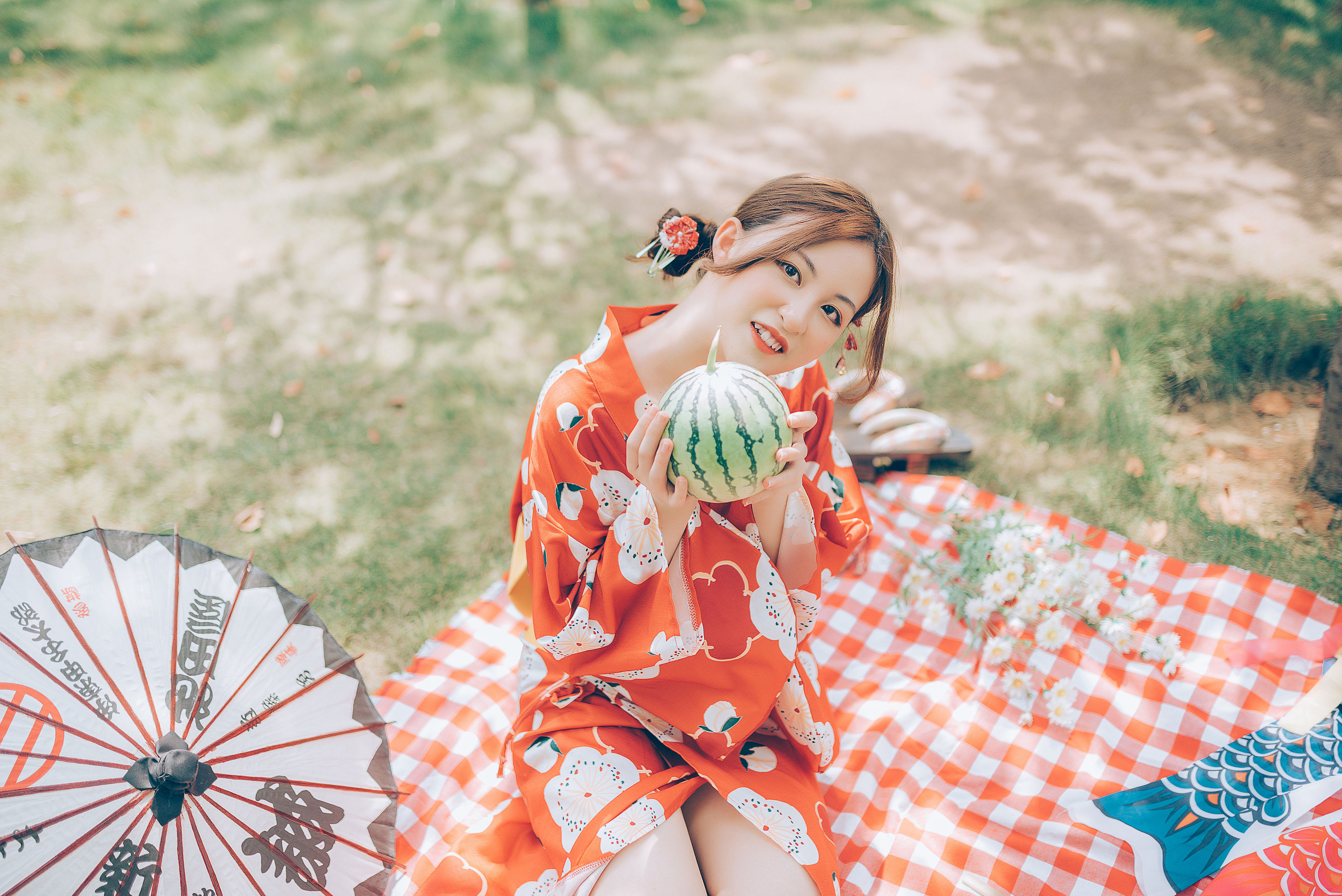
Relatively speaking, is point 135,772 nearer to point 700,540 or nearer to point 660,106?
point 700,540

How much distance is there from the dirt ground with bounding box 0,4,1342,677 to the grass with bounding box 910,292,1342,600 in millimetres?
219

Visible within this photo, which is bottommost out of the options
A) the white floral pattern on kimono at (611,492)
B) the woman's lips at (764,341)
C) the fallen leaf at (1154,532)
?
the fallen leaf at (1154,532)

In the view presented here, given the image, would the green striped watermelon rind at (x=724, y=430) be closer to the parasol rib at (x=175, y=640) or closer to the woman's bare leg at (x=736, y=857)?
the woman's bare leg at (x=736, y=857)

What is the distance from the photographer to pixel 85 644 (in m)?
2.11

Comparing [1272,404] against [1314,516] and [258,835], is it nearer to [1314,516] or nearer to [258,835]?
[1314,516]

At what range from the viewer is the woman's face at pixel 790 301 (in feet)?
7.47

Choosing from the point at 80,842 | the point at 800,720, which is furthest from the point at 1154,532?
the point at 80,842

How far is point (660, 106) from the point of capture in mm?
7258

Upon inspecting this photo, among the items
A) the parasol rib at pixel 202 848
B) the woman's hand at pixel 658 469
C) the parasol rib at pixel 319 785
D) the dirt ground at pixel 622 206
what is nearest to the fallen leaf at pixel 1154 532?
the dirt ground at pixel 622 206

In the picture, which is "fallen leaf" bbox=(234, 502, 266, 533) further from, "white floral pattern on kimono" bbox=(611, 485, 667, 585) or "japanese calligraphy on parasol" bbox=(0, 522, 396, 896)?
"white floral pattern on kimono" bbox=(611, 485, 667, 585)

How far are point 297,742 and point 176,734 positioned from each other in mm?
301

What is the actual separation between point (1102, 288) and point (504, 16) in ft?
20.7

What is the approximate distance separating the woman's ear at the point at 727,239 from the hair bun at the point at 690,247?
0.08m

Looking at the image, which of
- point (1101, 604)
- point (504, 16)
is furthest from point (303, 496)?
point (504, 16)
